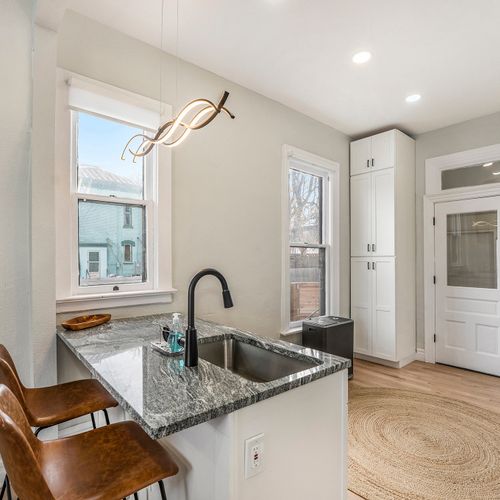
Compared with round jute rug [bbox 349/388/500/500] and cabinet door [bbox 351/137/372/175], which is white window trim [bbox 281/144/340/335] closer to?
cabinet door [bbox 351/137/372/175]

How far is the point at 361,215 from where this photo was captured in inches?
174

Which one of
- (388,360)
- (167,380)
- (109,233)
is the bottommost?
(388,360)

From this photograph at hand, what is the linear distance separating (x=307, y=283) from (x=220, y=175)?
1.71 m

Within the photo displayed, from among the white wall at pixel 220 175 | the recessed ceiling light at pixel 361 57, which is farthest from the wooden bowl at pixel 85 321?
the recessed ceiling light at pixel 361 57

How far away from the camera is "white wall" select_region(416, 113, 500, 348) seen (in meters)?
3.89

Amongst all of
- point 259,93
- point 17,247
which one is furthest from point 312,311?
point 17,247

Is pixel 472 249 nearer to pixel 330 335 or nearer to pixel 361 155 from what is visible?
pixel 361 155

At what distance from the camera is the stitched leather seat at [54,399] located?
1.46m

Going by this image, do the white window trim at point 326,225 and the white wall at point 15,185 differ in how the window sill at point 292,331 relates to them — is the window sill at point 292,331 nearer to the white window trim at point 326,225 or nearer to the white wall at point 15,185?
the white window trim at point 326,225

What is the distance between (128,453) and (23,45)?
Answer: 94.4 inches

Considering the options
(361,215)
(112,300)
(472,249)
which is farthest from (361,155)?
(112,300)

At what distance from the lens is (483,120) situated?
3918 millimetres

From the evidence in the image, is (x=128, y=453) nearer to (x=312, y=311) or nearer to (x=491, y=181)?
(x=312, y=311)

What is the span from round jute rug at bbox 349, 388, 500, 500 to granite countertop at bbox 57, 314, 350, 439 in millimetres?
1119
